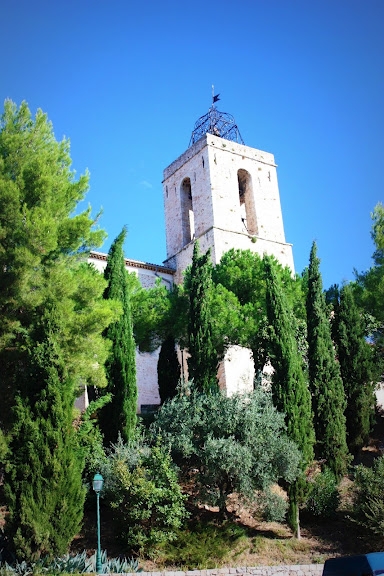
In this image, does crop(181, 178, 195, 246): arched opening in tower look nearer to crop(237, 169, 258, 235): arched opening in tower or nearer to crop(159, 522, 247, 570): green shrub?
crop(237, 169, 258, 235): arched opening in tower

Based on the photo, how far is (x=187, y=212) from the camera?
29781mm

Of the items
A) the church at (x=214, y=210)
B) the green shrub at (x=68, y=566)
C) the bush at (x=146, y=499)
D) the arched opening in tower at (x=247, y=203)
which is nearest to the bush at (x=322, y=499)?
the bush at (x=146, y=499)

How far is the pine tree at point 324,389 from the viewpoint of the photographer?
14.5 m

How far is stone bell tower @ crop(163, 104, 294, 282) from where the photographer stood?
2655 centimetres

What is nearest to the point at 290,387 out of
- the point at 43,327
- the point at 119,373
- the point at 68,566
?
the point at 119,373

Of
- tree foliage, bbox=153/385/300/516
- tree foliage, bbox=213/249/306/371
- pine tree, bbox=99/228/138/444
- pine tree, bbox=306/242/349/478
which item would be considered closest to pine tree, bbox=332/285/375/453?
pine tree, bbox=306/242/349/478

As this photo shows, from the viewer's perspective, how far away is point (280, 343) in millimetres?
14219

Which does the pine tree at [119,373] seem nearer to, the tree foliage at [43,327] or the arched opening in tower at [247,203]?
the tree foliage at [43,327]

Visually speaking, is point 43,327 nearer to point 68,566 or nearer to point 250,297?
point 68,566

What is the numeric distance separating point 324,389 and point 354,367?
2.94 m

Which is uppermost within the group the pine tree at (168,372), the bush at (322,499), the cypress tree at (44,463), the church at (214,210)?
the church at (214,210)

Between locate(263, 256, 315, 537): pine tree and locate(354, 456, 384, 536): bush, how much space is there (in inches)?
50.3

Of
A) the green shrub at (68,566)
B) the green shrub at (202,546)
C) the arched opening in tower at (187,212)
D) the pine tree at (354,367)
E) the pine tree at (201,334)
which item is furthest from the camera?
the arched opening in tower at (187,212)

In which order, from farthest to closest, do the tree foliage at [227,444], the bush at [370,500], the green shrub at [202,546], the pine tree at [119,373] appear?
the pine tree at [119,373], the bush at [370,500], the tree foliage at [227,444], the green shrub at [202,546]
